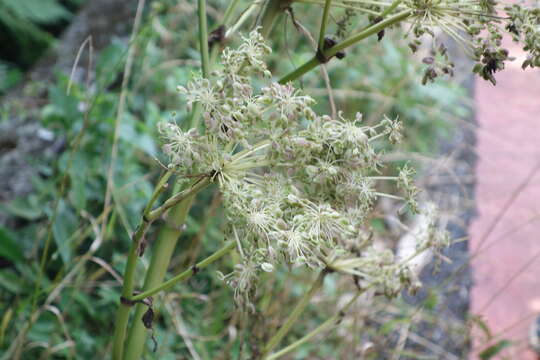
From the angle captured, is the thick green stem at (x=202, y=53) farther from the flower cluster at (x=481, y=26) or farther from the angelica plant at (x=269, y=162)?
the flower cluster at (x=481, y=26)

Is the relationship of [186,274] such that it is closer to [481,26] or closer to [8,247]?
[481,26]

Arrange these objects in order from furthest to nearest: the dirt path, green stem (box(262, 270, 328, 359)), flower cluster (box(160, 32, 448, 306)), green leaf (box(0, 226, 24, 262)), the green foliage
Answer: the dirt path, green leaf (box(0, 226, 24, 262)), the green foliage, green stem (box(262, 270, 328, 359)), flower cluster (box(160, 32, 448, 306))

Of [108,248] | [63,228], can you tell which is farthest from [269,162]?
[108,248]

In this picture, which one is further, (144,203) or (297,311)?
(144,203)

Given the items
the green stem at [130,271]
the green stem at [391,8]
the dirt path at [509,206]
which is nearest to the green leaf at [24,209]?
the green stem at [130,271]

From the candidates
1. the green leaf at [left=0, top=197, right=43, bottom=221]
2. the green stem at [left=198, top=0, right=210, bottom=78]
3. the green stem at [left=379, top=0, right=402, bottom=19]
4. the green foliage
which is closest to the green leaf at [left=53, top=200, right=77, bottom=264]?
the green foliage

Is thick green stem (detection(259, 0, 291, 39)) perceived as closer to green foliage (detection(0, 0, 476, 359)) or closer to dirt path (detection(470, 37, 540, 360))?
green foliage (detection(0, 0, 476, 359))

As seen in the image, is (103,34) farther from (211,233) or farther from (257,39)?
(257,39)
